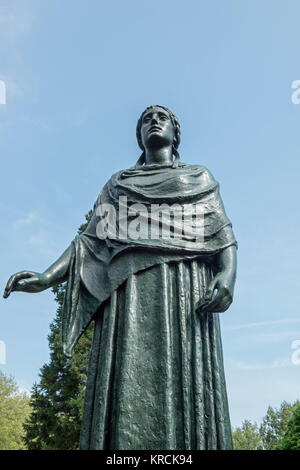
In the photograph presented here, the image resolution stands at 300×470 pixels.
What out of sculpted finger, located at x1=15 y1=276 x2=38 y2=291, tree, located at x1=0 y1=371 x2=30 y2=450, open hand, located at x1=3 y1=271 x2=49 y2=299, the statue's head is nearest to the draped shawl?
open hand, located at x1=3 y1=271 x2=49 y2=299

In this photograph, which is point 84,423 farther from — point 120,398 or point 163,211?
point 163,211

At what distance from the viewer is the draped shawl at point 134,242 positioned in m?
4.14

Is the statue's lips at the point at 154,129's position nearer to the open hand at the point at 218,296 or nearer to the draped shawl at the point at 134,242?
the draped shawl at the point at 134,242

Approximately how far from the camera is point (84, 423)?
12.1 ft

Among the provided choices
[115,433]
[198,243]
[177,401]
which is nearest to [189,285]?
[198,243]

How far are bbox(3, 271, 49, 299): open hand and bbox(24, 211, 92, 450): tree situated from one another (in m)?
16.6

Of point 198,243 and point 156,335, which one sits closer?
point 156,335

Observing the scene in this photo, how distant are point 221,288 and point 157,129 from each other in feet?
7.80

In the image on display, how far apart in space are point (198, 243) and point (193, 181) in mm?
831

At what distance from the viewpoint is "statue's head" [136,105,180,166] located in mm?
5363

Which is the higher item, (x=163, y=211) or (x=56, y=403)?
(x=56, y=403)

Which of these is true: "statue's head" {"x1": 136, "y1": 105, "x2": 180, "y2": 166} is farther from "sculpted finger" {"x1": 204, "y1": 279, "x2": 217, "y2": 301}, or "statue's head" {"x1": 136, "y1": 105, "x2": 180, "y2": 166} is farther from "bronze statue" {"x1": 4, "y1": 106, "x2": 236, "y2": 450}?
"sculpted finger" {"x1": 204, "y1": 279, "x2": 217, "y2": 301}

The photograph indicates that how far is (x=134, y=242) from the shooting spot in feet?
13.6
